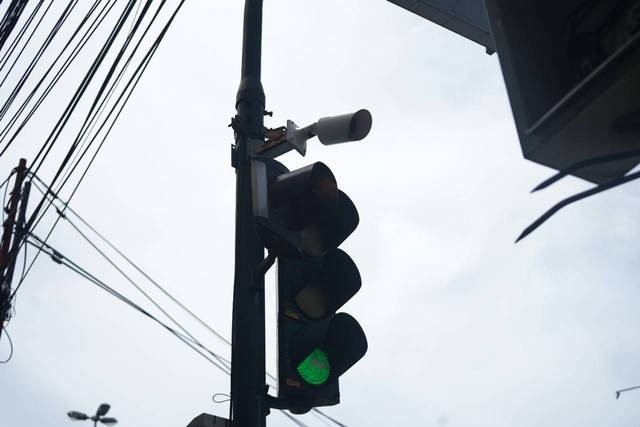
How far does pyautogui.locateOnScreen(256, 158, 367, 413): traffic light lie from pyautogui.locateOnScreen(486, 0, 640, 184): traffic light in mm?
1564

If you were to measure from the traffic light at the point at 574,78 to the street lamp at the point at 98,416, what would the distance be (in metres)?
18.5

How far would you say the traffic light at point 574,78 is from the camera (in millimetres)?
A: 1289

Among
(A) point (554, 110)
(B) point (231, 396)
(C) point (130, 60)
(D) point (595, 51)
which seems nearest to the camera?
(A) point (554, 110)

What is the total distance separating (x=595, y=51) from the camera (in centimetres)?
155

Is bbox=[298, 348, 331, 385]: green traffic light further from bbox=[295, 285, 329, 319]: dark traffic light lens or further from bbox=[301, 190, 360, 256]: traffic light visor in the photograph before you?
bbox=[301, 190, 360, 256]: traffic light visor

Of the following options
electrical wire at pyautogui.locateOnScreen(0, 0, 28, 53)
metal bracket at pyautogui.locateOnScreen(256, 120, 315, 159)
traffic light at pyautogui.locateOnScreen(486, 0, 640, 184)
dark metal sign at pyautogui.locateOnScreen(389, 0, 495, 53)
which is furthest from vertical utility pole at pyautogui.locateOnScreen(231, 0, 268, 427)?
electrical wire at pyautogui.locateOnScreen(0, 0, 28, 53)

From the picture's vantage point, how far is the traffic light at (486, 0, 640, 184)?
4.23 feet

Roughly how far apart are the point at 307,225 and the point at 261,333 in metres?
0.53

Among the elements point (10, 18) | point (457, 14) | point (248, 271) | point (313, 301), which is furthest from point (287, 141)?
point (10, 18)

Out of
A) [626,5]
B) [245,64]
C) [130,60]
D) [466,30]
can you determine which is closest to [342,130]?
[245,64]

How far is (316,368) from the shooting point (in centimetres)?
310

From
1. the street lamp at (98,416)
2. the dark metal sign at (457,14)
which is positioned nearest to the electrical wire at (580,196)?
the dark metal sign at (457,14)

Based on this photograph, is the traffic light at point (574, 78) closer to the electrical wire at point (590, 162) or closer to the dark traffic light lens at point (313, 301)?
the electrical wire at point (590, 162)

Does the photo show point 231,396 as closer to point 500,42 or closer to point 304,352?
point 304,352
